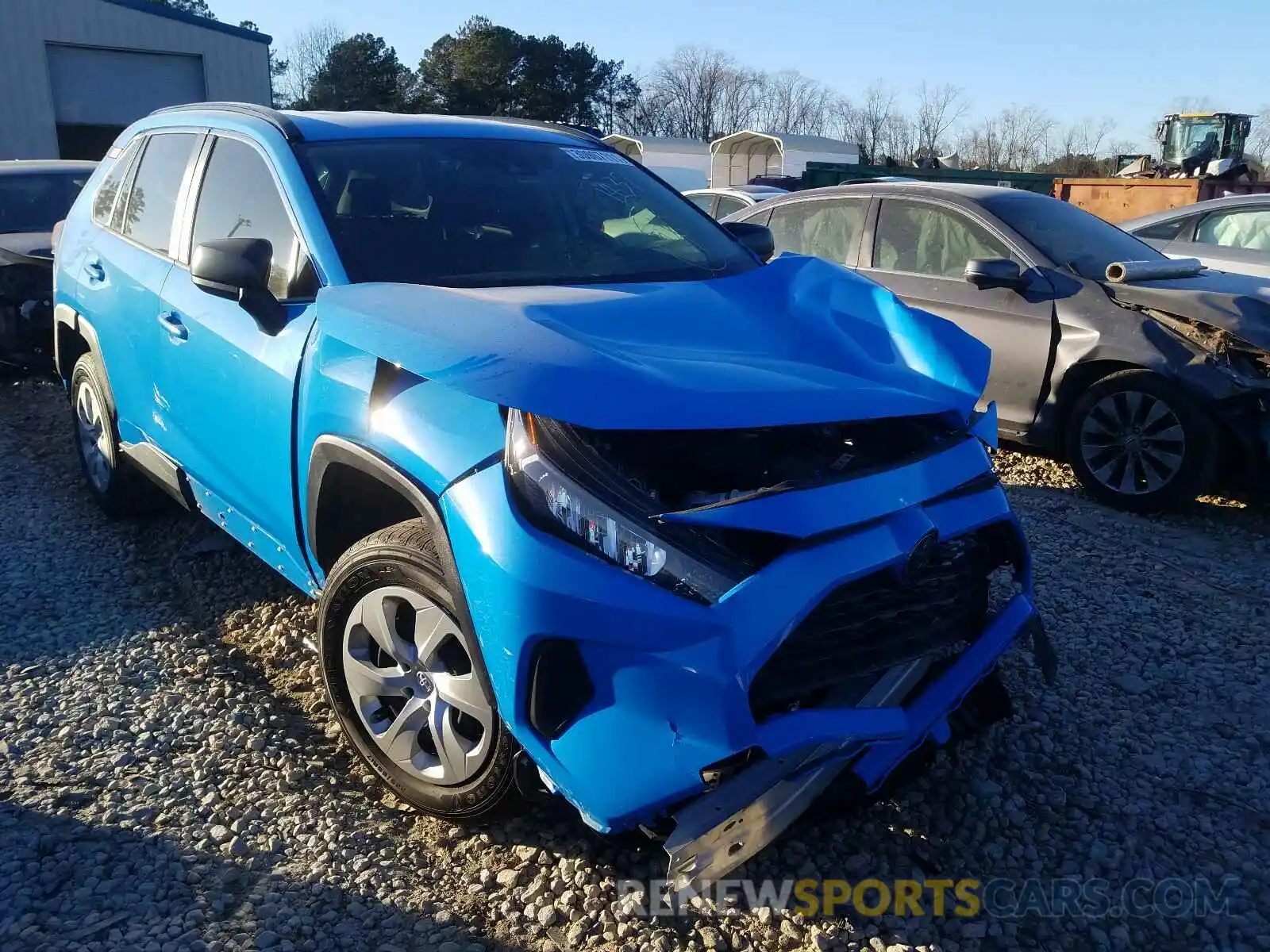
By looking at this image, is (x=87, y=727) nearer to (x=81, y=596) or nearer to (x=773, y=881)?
(x=81, y=596)

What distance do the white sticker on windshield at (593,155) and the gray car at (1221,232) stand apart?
5.70 metres

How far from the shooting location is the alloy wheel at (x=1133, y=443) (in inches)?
203

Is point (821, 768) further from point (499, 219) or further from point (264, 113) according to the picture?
point (264, 113)

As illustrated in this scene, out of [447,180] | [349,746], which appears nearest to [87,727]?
[349,746]

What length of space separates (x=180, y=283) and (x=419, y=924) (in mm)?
2486

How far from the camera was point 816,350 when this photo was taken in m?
2.65

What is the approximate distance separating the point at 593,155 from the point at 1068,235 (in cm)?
343

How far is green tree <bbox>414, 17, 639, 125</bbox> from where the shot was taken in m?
40.9

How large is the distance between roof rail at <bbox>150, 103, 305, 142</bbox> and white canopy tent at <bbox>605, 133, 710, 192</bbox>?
2551 centimetres

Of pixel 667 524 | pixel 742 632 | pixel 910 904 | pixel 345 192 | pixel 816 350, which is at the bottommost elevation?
pixel 910 904

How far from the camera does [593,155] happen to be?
395 cm

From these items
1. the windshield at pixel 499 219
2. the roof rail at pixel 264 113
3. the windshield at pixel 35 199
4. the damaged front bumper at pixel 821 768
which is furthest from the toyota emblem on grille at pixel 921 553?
the windshield at pixel 35 199

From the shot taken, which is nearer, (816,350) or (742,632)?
(742,632)

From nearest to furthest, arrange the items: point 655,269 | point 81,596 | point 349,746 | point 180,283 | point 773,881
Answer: point 773,881, point 349,746, point 655,269, point 180,283, point 81,596
